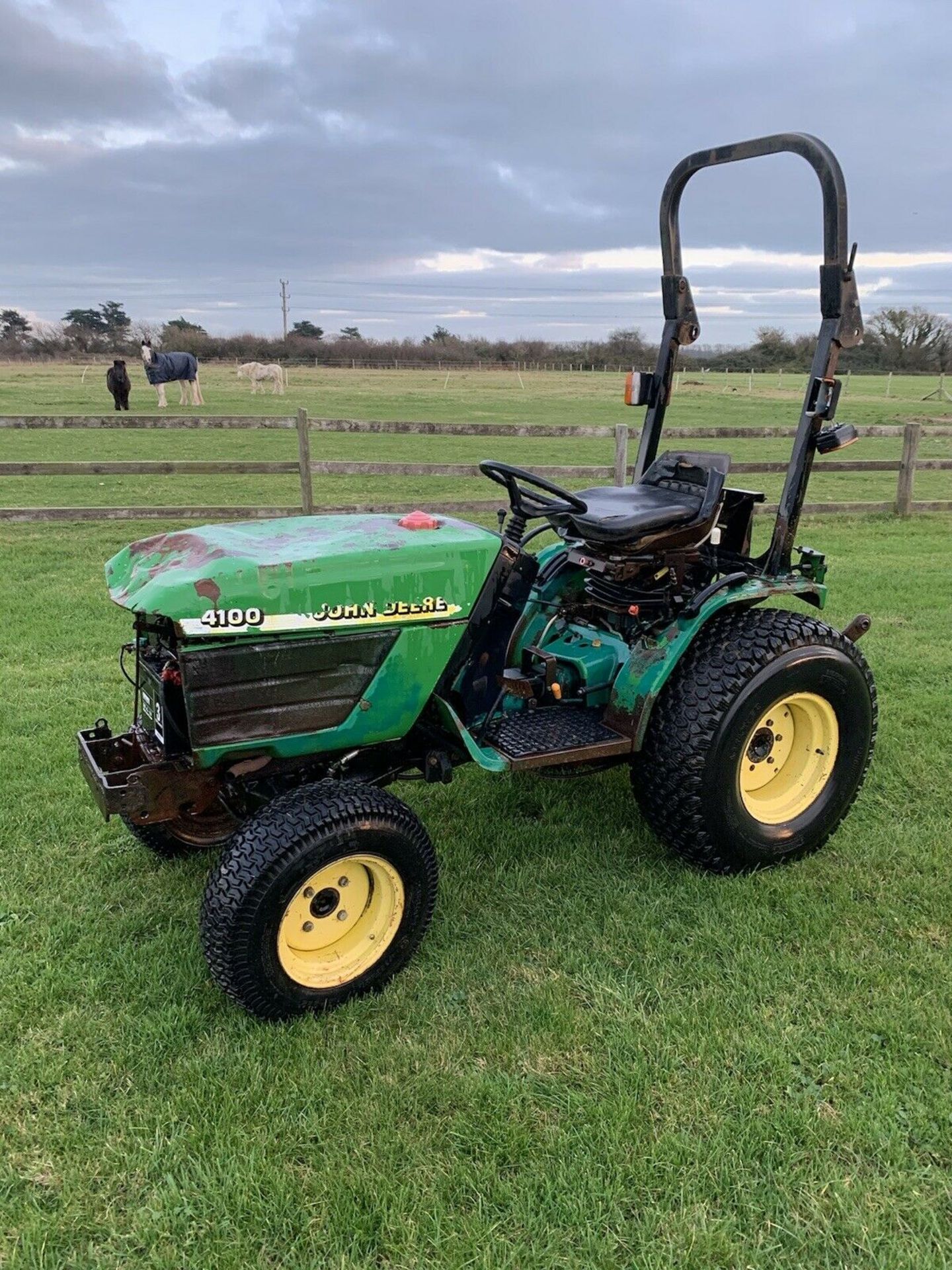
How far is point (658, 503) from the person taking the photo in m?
3.12

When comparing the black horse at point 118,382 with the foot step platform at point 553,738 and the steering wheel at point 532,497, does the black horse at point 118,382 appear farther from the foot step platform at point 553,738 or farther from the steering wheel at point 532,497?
the foot step platform at point 553,738

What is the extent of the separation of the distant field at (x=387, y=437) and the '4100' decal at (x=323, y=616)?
8.37 m

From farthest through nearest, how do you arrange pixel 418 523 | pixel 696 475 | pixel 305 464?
pixel 305 464 < pixel 696 475 < pixel 418 523

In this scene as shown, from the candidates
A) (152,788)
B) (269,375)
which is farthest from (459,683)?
(269,375)

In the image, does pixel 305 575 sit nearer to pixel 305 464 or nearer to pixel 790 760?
pixel 790 760

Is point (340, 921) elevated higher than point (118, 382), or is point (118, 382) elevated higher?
point (118, 382)

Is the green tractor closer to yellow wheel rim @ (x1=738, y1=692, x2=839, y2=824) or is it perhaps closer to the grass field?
yellow wheel rim @ (x1=738, y1=692, x2=839, y2=824)

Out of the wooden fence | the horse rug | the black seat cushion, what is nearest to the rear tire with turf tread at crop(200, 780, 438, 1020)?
the black seat cushion

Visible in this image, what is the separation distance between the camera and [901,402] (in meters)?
31.6

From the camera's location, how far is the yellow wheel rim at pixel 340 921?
251 centimetres

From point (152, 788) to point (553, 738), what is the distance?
124 centimetres

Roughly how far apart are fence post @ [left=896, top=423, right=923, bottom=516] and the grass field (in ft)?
22.4

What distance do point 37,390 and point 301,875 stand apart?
27406 mm

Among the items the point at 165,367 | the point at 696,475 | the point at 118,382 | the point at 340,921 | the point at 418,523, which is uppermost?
the point at 165,367
